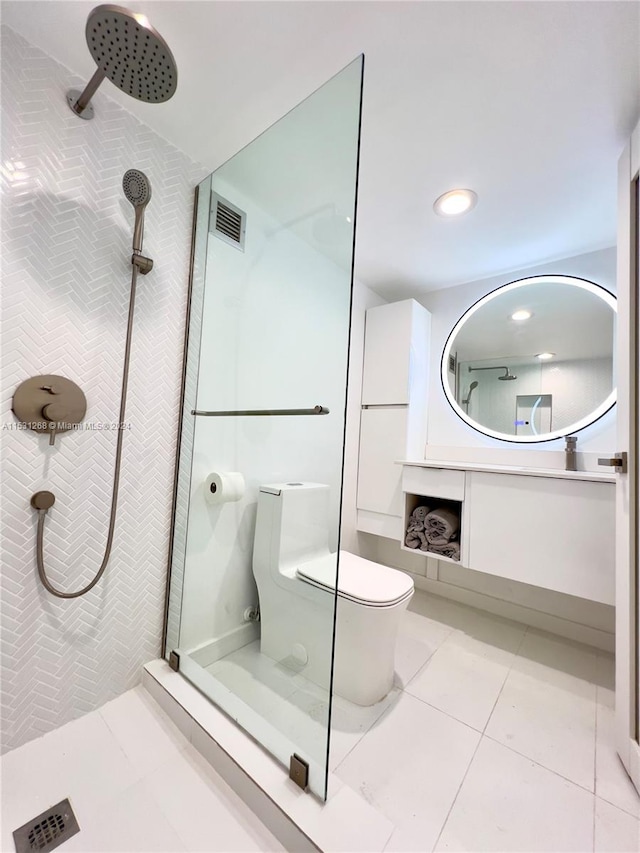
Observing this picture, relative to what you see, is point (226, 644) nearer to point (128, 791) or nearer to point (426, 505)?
point (128, 791)

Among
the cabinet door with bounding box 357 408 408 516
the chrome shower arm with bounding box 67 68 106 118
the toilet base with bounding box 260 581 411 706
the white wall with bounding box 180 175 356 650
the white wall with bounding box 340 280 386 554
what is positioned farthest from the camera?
the white wall with bounding box 340 280 386 554

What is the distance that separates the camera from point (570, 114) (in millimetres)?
1119

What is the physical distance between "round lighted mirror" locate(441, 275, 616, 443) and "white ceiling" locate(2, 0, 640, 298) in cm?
44

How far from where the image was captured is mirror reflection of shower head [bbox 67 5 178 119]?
0.74 metres

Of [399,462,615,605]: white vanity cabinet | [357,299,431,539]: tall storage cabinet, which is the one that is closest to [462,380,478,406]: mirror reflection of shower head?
[357,299,431,539]: tall storage cabinet

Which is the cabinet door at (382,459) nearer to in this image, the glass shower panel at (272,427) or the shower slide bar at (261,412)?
the glass shower panel at (272,427)

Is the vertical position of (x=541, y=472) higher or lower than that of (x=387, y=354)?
lower

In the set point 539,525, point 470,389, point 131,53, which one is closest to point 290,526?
point 539,525

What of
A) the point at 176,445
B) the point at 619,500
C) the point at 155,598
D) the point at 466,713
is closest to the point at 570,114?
the point at 619,500

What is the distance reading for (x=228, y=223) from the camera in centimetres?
140

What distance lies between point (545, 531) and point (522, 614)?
29.6 inches

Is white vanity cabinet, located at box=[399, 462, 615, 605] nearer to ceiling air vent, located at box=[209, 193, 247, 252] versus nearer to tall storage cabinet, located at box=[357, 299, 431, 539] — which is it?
tall storage cabinet, located at box=[357, 299, 431, 539]

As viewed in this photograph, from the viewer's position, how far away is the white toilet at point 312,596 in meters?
1.14

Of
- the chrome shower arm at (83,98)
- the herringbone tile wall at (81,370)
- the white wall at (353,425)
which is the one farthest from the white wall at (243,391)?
the white wall at (353,425)
